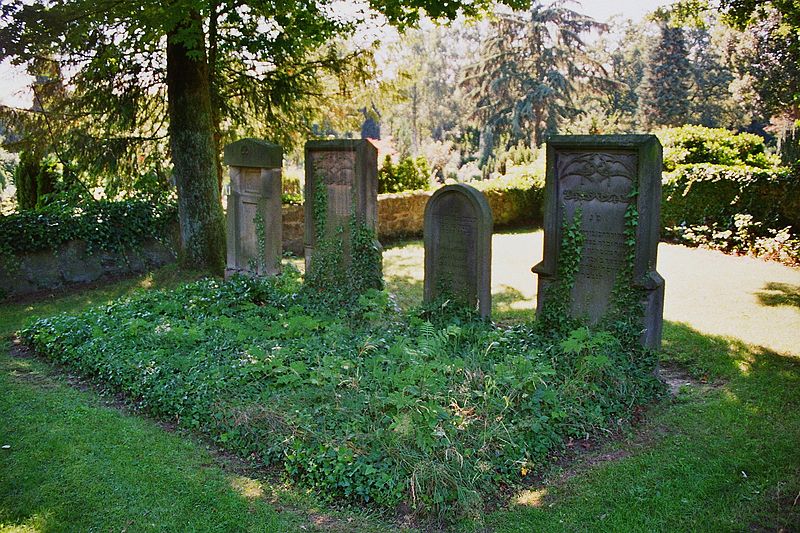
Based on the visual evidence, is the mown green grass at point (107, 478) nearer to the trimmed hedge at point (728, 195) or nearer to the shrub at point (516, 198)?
the trimmed hedge at point (728, 195)

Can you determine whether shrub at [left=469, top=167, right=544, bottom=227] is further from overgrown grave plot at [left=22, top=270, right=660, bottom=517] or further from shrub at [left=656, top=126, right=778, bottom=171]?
overgrown grave plot at [left=22, top=270, right=660, bottom=517]

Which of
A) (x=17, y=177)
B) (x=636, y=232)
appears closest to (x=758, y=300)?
(x=636, y=232)

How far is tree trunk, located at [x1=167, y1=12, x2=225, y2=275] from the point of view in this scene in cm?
1091

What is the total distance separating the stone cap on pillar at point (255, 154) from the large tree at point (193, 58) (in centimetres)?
130

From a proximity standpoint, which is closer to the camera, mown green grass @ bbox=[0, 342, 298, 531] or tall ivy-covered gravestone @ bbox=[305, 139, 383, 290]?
mown green grass @ bbox=[0, 342, 298, 531]

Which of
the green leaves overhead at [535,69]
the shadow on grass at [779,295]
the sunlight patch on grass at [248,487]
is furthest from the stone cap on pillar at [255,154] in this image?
the green leaves overhead at [535,69]

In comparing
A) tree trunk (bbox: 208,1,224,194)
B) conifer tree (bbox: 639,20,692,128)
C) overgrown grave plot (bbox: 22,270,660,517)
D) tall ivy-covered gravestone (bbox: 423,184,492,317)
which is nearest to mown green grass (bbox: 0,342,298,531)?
overgrown grave plot (bbox: 22,270,660,517)

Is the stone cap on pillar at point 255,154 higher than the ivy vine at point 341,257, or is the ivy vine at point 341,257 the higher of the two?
the stone cap on pillar at point 255,154

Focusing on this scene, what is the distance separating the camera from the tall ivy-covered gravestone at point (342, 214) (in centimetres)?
910

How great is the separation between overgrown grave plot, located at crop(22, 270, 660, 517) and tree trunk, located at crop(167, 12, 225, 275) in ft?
10.7

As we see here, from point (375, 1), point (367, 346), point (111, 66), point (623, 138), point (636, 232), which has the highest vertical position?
point (375, 1)

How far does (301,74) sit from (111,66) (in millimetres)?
3482

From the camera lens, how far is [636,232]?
6.59m

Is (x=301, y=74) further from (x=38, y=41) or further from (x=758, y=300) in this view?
(x=758, y=300)
